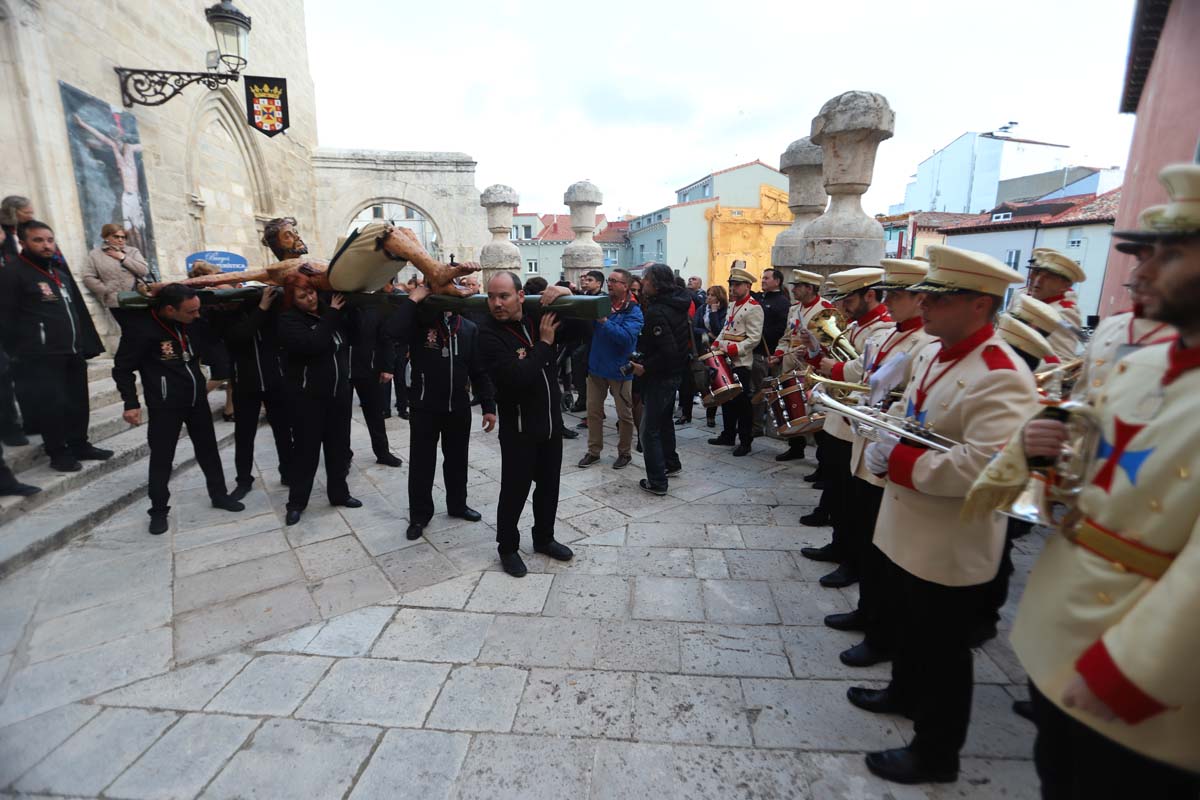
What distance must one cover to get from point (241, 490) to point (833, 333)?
522cm

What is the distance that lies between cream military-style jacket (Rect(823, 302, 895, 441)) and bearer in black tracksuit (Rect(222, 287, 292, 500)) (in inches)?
164

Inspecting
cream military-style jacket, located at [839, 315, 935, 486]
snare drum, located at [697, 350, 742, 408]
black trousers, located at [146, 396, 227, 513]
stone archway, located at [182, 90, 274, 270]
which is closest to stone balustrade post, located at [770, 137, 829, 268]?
snare drum, located at [697, 350, 742, 408]

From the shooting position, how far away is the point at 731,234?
28156 millimetres

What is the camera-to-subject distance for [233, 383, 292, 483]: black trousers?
491cm

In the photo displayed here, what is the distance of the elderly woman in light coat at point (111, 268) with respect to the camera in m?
6.01

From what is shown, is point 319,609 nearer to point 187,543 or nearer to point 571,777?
point 187,543

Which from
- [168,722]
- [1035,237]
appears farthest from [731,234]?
[168,722]

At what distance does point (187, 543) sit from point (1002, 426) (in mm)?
5050

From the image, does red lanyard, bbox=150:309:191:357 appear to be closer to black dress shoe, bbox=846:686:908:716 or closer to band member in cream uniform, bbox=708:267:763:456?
band member in cream uniform, bbox=708:267:763:456

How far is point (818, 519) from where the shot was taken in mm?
4422

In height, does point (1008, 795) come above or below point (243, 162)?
below

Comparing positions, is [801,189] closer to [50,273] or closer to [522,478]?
[522,478]

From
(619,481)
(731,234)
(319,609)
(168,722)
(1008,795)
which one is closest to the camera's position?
(1008,795)

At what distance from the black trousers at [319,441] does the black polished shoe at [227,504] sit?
478 mm
